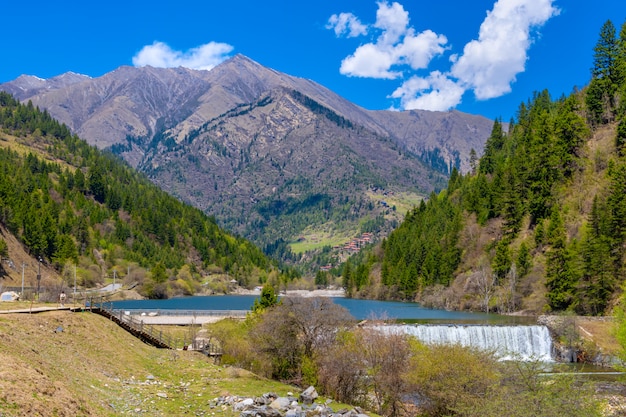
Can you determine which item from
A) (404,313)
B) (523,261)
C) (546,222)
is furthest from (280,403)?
(546,222)

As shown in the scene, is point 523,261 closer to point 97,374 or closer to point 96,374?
point 97,374

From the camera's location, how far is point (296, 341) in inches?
2191

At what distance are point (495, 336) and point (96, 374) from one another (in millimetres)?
62431

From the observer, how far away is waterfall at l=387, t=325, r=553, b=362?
278ft

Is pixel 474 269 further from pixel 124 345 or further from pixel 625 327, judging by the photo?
pixel 124 345

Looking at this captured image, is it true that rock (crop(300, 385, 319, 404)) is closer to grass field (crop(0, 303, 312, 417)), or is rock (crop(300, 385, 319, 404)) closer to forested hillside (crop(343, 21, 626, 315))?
grass field (crop(0, 303, 312, 417))

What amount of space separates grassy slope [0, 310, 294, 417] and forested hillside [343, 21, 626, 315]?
75.0 m

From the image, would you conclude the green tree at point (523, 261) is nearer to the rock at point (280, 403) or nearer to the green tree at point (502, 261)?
the green tree at point (502, 261)

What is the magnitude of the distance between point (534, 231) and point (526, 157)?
2560cm

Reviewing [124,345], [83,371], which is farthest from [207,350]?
[83,371]

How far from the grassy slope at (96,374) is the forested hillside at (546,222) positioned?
74995 millimetres

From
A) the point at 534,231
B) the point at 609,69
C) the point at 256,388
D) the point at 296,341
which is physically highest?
the point at 609,69

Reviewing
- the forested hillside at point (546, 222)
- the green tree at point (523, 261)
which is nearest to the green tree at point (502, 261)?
the forested hillside at point (546, 222)

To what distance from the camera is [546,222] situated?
128 metres
